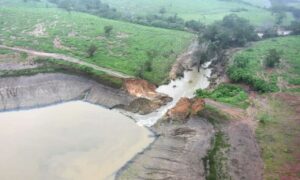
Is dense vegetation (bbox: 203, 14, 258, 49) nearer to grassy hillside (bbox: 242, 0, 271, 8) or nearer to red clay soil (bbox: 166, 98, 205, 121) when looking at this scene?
red clay soil (bbox: 166, 98, 205, 121)

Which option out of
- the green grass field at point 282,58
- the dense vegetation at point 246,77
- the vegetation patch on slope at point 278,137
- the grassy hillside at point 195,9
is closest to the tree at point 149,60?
the dense vegetation at point 246,77

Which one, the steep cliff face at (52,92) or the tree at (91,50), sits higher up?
the tree at (91,50)

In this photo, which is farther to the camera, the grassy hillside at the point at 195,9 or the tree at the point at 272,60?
the grassy hillside at the point at 195,9

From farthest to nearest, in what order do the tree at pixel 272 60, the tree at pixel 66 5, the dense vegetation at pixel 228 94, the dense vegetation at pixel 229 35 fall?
1. the tree at pixel 66 5
2. the dense vegetation at pixel 229 35
3. the tree at pixel 272 60
4. the dense vegetation at pixel 228 94

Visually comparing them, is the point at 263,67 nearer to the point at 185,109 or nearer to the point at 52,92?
the point at 185,109

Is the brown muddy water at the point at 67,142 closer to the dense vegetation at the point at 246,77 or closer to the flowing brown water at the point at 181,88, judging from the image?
the flowing brown water at the point at 181,88

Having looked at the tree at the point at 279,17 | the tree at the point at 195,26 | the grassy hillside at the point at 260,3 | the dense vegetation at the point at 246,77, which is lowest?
the dense vegetation at the point at 246,77

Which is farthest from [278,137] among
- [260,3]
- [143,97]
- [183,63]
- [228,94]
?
[260,3]
